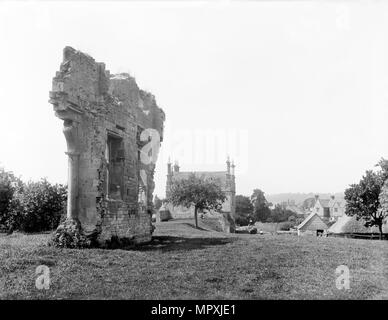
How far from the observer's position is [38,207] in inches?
1161

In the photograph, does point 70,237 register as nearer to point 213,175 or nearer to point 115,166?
point 115,166

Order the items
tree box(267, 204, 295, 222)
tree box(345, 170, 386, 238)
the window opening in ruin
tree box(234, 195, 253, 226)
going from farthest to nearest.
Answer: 1. tree box(267, 204, 295, 222)
2. tree box(234, 195, 253, 226)
3. tree box(345, 170, 386, 238)
4. the window opening in ruin

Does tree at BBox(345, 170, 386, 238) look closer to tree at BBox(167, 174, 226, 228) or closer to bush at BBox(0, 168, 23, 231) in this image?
tree at BBox(167, 174, 226, 228)

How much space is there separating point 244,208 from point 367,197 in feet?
183

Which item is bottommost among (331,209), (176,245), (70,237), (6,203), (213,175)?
(331,209)

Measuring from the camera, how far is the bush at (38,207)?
96.5 feet

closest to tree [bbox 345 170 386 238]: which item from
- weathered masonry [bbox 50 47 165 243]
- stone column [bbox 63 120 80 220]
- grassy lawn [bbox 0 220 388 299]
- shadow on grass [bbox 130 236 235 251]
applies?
shadow on grass [bbox 130 236 235 251]

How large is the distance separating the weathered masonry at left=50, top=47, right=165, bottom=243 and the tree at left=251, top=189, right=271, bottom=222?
74518mm

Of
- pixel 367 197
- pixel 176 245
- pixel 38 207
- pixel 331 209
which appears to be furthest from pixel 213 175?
pixel 176 245

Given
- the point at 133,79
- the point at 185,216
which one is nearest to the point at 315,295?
the point at 133,79

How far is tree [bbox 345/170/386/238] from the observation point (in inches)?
1297

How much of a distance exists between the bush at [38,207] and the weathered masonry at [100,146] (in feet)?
48.6
